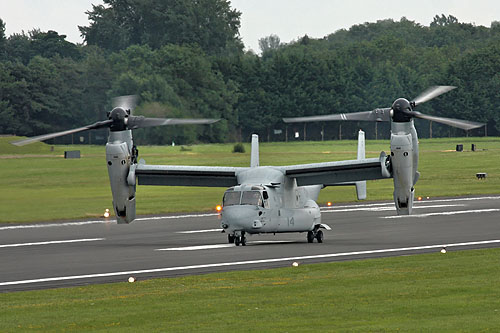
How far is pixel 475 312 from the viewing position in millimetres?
19656

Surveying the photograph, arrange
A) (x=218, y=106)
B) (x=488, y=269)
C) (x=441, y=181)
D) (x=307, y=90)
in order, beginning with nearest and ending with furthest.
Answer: (x=488, y=269) → (x=441, y=181) → (x=218, y=106) → (x=307, y=90)

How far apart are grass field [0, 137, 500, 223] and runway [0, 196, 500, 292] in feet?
21.4

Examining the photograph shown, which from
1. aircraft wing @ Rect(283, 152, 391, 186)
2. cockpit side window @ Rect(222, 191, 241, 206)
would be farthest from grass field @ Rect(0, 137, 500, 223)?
aircraft wing @ Rect(283, 152, 391, 186)

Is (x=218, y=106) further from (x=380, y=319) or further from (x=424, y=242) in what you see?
(x=380, y=319)

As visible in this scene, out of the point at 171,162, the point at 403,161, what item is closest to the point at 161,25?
the point at 171,162

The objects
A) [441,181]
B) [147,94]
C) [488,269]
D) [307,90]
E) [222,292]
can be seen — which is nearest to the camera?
[222,292]

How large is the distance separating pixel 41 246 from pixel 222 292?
16.2 m

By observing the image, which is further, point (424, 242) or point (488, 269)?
point (424, 242)

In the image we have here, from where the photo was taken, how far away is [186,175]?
128 feet

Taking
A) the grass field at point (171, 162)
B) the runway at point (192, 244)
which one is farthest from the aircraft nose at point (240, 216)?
the grass field at point (171, 162)

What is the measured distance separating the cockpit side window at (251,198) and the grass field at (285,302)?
6.59 metres

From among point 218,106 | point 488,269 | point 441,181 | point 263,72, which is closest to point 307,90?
point 263,72

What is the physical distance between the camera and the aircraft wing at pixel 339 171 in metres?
36.6

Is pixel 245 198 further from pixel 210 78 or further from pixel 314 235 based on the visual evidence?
pixel 210 78
